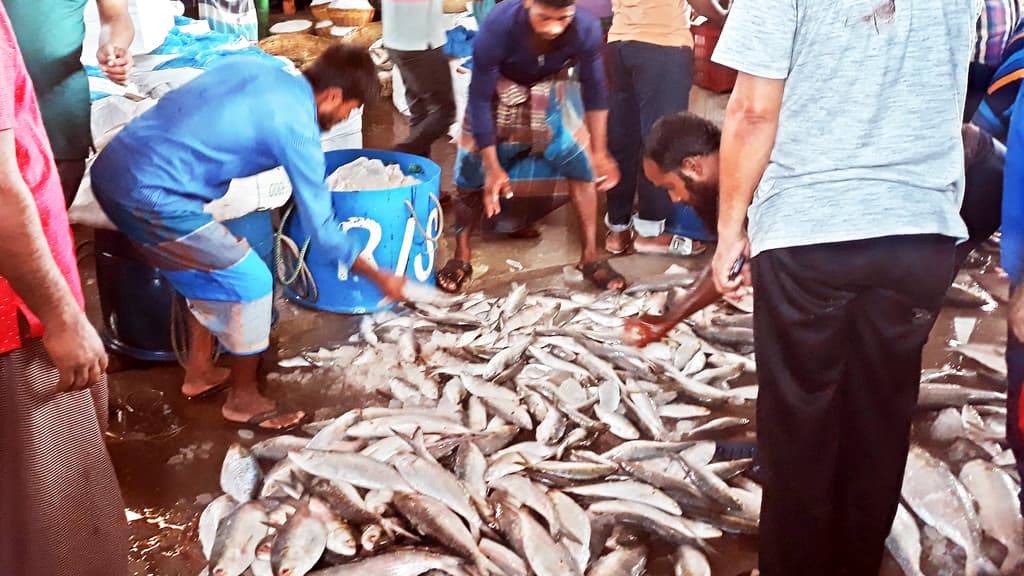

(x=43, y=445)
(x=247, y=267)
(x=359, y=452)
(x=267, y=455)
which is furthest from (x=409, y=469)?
(x=43, y=445)

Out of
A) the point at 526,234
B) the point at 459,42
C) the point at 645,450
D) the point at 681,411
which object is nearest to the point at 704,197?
the point at 681,411

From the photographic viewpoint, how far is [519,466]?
2250mm

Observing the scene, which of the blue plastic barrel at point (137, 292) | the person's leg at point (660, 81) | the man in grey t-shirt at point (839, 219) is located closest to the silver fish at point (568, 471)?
the man in grey t-shirt at point (839, 219)

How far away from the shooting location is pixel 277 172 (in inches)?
108

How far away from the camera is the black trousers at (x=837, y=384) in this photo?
1.52 meters

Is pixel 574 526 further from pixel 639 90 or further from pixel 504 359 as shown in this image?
pixel 639 90

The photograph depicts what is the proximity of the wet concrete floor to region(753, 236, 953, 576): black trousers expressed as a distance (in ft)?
1.08

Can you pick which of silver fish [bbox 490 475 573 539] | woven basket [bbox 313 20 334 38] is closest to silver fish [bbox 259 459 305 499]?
silver fish [bbox 490 475 573 539]

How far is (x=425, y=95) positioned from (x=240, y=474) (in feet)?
5.40

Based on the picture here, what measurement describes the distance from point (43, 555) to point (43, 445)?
205mm

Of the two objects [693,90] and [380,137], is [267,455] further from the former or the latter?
[693,90]

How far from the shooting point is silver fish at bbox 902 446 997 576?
203 cm

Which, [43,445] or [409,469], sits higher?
[43,445]

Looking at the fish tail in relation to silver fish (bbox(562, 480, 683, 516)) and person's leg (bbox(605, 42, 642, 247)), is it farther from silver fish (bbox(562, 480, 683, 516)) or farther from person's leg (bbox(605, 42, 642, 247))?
person's leg (bbox(605, 42, 642, 247))
